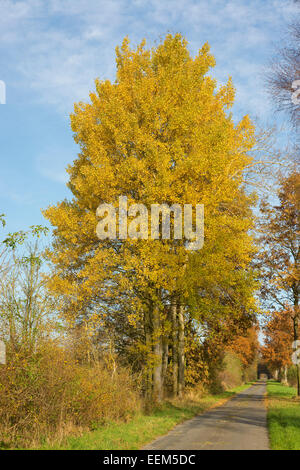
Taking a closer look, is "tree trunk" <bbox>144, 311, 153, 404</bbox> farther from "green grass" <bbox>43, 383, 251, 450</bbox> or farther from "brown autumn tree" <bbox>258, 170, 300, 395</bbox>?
"brown autumn tree" <bbox>258, 170, 300, 395</bbox>

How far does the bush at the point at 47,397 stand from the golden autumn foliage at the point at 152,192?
277 cm

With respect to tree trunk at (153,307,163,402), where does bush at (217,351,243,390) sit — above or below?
below

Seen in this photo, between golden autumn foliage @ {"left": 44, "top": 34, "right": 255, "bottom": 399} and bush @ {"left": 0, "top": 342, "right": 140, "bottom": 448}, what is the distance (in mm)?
2773

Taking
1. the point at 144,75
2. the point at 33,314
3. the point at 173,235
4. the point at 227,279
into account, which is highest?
the point at 144,75

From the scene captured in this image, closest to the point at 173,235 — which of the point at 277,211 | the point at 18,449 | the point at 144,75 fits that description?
the point at 144,75

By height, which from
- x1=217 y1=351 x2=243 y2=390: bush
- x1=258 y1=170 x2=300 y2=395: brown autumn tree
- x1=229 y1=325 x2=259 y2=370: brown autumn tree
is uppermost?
x1=258 y1=170 x2=300 y2=395: brown autumn tree

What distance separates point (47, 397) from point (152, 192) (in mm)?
6495

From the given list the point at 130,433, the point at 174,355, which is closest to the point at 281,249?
the point at 174,355

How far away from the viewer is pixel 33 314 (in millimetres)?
9414

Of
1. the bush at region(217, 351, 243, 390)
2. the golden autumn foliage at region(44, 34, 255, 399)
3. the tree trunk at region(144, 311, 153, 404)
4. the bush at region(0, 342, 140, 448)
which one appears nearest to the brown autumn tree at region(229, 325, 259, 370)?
the bush at region(217, 351, 243, 390)

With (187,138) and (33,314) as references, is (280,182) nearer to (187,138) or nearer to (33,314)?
(187,138)

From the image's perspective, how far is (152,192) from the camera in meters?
12.9

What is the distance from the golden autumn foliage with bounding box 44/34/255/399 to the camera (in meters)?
13.1
